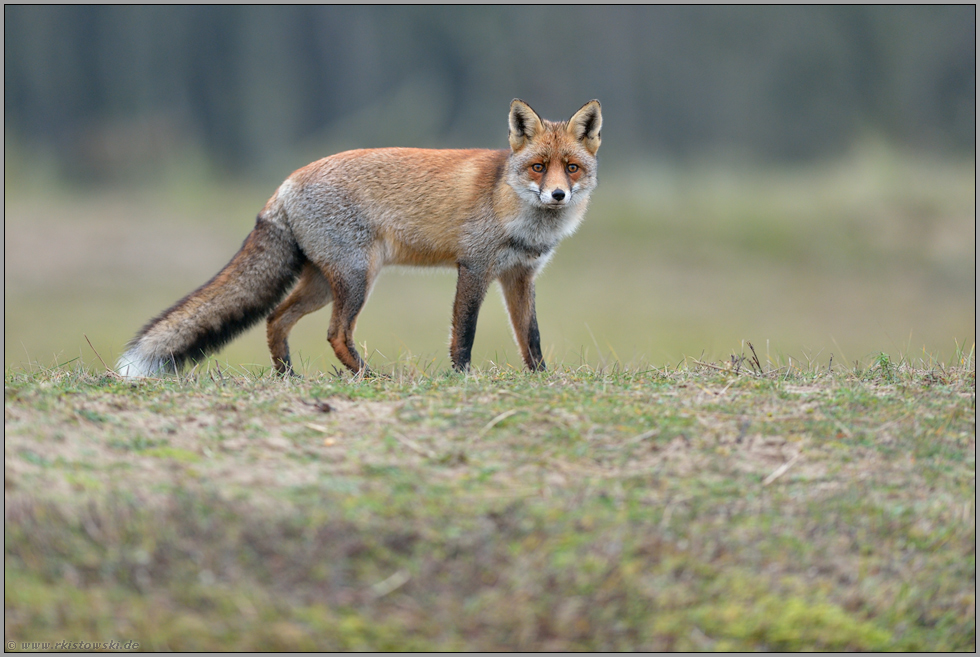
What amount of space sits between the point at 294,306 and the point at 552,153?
2.32m

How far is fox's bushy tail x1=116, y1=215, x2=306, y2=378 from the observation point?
5.54 meters

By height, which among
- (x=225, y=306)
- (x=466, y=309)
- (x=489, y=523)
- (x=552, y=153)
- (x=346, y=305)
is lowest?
(x=489, y=523)

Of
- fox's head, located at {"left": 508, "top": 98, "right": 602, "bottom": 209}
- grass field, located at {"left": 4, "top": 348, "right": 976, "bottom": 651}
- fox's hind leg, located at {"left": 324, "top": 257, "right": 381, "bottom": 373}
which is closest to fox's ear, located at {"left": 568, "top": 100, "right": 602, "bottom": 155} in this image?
fox's head, located at {"left": 508, "top": 98, "right": 602, "bottom": 209}

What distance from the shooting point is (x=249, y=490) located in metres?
3.17

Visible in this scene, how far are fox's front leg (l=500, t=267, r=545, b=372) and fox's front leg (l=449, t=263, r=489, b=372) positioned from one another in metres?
0.40

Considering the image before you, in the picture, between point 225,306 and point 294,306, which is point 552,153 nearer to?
point 294,306

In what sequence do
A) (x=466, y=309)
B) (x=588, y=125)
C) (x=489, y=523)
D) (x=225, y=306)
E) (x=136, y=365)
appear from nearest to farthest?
(x=489, y=523) < (x=136, y=365) < (x=225, y=306) < (x=466, y=309) < (x=588, y=125)

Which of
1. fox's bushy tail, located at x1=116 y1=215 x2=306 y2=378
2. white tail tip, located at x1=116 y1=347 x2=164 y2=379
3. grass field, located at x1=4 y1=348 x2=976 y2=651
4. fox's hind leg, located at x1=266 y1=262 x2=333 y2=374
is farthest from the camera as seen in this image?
fox's hind leg, located at x1=266 y1=262 x2=333 y2=374

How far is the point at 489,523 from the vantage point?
307cm

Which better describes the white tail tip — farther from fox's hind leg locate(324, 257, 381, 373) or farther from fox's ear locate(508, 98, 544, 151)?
fox's ear locate(508, 98, 544, 151)

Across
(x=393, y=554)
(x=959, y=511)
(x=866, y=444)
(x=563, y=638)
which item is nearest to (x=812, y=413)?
(x=866, y=444)

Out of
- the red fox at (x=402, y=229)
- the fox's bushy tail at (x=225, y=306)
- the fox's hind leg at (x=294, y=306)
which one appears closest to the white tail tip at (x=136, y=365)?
the fox's bushy tail at (x=225, y=306)

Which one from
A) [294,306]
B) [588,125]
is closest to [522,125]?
[588,125]

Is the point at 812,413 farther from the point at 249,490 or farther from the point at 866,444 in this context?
the point at 249,490
